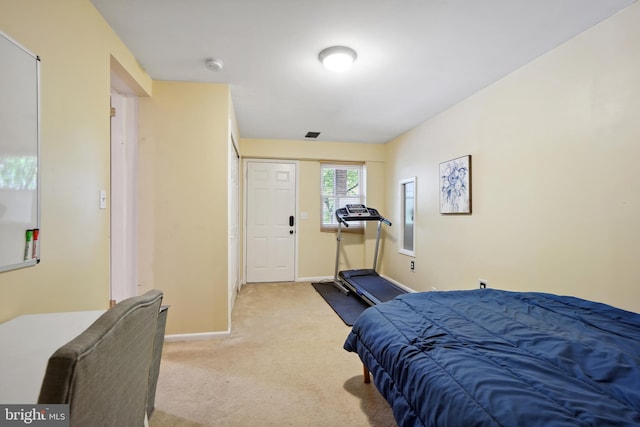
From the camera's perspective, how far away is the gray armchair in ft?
1.64

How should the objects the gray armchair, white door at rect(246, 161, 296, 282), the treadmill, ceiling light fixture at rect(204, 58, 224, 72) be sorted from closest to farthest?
the gray armchair → ceiling light fixture at rect(204, 58, 224, 72) → the treadmill → white door at rect(246, 161, 296, 282)

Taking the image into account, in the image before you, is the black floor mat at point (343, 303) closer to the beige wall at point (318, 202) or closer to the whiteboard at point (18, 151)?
the beige wall at point (318, 202)

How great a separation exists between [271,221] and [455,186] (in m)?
2.97

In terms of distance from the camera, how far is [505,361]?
3.74 ft

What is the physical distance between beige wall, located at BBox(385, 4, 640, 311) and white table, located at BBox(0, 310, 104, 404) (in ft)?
8.99

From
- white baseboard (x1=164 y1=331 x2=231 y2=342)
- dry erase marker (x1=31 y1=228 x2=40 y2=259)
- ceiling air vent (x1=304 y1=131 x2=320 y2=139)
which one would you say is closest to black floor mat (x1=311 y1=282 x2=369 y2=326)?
white baseboard (x1=164 y1=331 x2=231 y2=342)

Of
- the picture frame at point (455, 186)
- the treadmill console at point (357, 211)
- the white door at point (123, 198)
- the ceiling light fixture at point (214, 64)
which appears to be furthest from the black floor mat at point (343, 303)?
the ceiling light fixture at point (214, 64)

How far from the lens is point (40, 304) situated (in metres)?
1.27

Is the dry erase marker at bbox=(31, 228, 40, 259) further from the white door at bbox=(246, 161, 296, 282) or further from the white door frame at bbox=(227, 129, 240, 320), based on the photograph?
the white door at bbox=(246, 161, 296, 282)

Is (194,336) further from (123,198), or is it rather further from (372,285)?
(372,285)

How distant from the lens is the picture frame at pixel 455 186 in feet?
9.52

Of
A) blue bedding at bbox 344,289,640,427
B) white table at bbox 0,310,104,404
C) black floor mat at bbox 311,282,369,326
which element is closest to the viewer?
white table at bbox 0,310,104,404

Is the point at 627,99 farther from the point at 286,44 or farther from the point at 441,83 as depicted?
the point at 286,44

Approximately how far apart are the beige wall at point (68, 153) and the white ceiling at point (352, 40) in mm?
357
